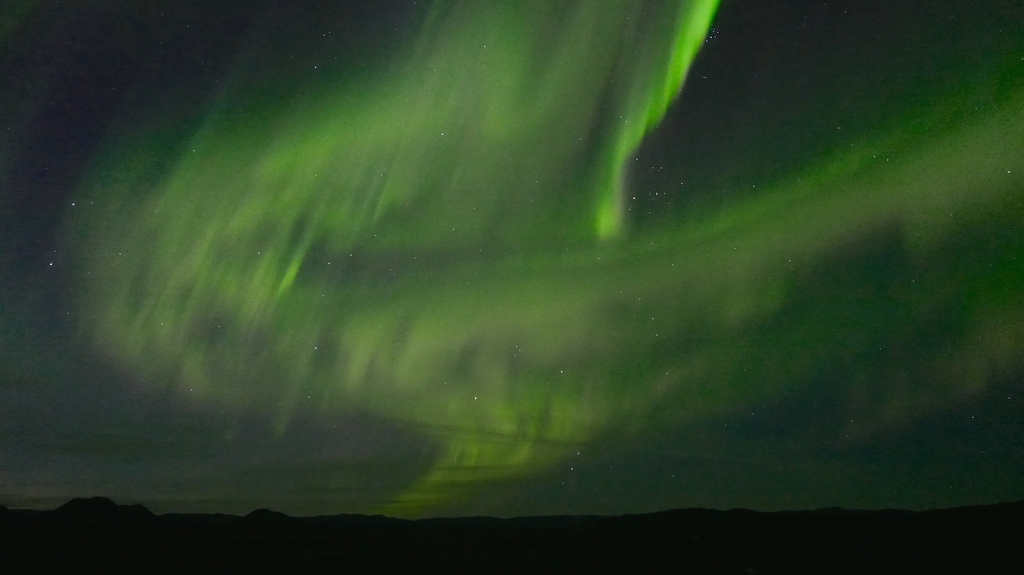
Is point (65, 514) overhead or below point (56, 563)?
overhead

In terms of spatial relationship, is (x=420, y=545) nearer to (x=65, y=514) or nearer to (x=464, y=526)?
(x=464, y=526)

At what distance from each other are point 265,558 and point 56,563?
7.08 m

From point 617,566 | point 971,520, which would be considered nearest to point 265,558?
point 617,566

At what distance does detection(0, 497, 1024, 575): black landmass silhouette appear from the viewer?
1085 inches

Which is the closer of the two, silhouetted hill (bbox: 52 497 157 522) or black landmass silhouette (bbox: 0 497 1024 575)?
black landmass silhouette (bbox: 0 497 1024 575)

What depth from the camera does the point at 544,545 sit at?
36.1 meters

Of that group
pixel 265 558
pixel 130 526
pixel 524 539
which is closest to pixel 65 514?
pixel 130 526

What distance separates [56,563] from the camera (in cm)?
2642

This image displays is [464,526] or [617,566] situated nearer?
[617,566]

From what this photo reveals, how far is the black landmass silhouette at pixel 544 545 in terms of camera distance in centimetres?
2755

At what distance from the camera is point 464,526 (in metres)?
47.5

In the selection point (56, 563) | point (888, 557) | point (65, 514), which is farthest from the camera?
point (65, 514)

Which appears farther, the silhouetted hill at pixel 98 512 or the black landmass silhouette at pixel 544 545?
the silhouetted hill at pixel 98 512

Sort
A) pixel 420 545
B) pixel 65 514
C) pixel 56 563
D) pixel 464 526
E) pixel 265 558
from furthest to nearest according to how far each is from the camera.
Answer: pixel 464 526 < pixel 65 514 < pixel 420 545 < pixel 265 558 < pixel 56 563
